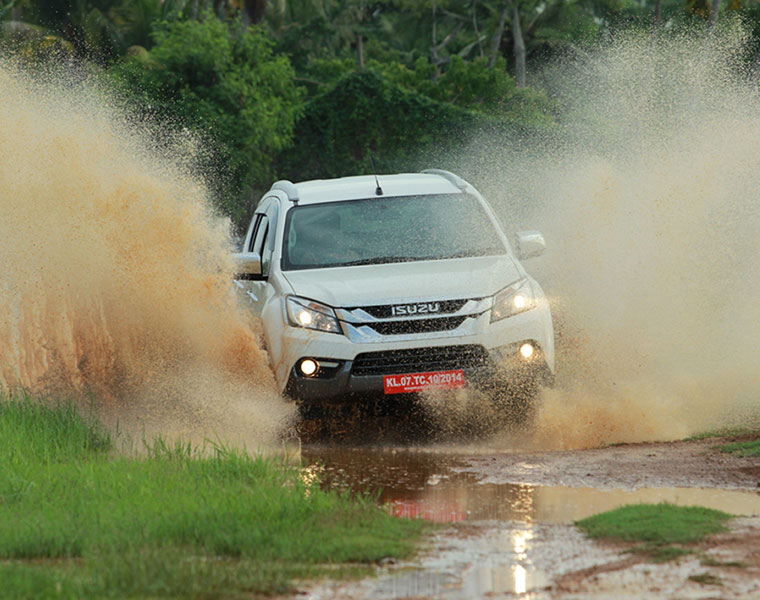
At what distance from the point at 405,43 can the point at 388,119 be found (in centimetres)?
3147

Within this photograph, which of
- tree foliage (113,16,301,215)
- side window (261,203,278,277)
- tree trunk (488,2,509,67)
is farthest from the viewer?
tree trunk (488,2,509,67)

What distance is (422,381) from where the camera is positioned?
355 inches

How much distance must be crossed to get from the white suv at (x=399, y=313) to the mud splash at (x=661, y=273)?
2.22 feet

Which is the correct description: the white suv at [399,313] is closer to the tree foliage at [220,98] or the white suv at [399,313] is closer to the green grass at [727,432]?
the green grass at [727,432]

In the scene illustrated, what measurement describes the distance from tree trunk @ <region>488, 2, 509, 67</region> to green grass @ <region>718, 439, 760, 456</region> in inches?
1889

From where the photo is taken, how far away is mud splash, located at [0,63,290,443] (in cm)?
982

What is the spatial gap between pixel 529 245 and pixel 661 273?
3619 millimetres

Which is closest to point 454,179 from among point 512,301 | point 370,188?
point 370,188

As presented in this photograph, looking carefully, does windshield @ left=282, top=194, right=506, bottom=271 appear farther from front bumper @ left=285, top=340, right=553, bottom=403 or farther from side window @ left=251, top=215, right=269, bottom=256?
front bumper @ left=285, top=340, right=553, bottom=403

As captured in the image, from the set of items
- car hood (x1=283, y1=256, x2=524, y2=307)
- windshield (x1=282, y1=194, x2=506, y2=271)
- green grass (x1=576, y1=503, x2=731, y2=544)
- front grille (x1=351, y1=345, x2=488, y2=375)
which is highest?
windshield (x1=282, y1=194, x2=506, y2=271)

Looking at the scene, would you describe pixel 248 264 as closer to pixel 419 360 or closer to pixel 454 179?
pixel 419 360

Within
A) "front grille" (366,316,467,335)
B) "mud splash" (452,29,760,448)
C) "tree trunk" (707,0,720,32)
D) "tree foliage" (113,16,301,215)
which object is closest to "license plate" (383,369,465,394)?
"front grille" (366,316,467,335)

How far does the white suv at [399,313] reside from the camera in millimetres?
9031

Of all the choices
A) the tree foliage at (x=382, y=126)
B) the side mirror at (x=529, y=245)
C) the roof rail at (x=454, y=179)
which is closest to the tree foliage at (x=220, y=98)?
the tree foliage at (x=382, y=126)
